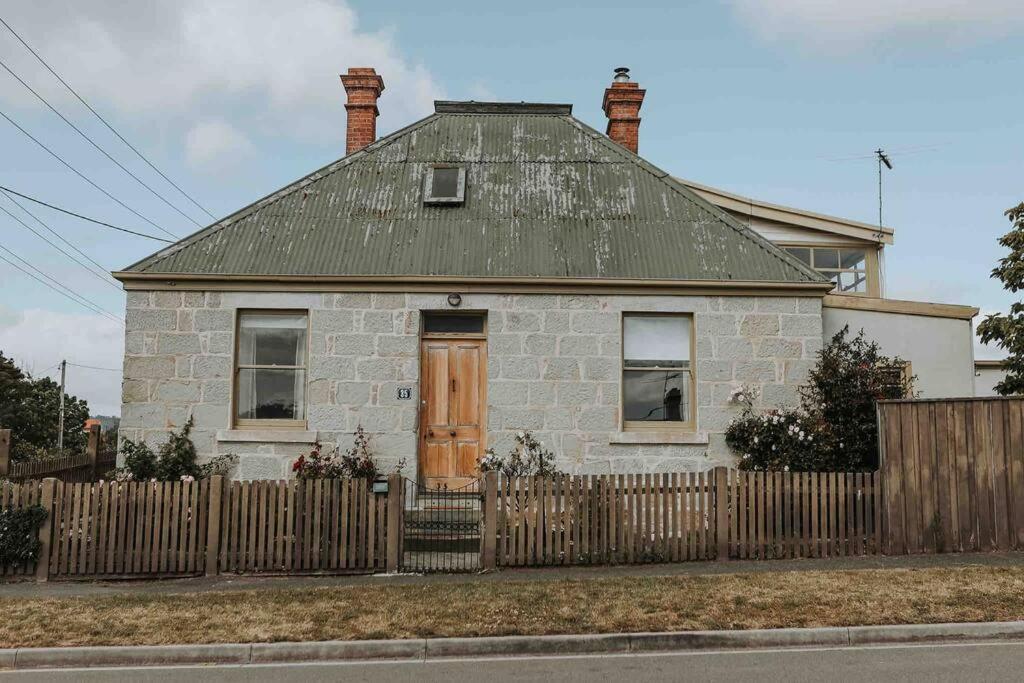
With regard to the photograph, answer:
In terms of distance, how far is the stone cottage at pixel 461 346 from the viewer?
42.0 feet

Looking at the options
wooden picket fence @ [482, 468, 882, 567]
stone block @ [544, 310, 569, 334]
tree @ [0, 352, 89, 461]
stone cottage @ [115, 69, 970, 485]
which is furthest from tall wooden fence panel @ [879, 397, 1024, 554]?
tree @ [0, 352, 89, 461]

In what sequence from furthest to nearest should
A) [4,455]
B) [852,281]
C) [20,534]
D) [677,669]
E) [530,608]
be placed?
[852,281], [4,455], [20,534], [530,608], [677,669]

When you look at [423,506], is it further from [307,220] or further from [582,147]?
[582,147]

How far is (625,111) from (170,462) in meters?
10.6

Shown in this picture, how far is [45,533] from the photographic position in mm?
10031

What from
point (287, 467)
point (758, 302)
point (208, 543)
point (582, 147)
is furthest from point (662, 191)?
point (208, 543)

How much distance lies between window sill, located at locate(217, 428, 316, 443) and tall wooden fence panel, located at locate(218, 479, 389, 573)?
2.41 m

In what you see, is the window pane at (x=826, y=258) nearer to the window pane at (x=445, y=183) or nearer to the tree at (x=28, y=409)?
the window pane at (x=445, y=183)

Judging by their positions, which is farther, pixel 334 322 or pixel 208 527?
pixel 334 322

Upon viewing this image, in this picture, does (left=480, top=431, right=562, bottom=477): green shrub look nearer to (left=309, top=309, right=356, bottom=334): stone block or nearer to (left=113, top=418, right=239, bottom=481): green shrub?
(left=309, top=309, right=356, bottom=334): stone block

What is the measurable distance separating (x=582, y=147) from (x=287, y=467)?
25.0 feet

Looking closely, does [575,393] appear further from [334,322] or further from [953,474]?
[953,474]

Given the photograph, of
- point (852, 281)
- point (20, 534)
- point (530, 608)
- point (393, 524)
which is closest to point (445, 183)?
point (393, 524)

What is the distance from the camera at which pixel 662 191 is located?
14.8 metres
